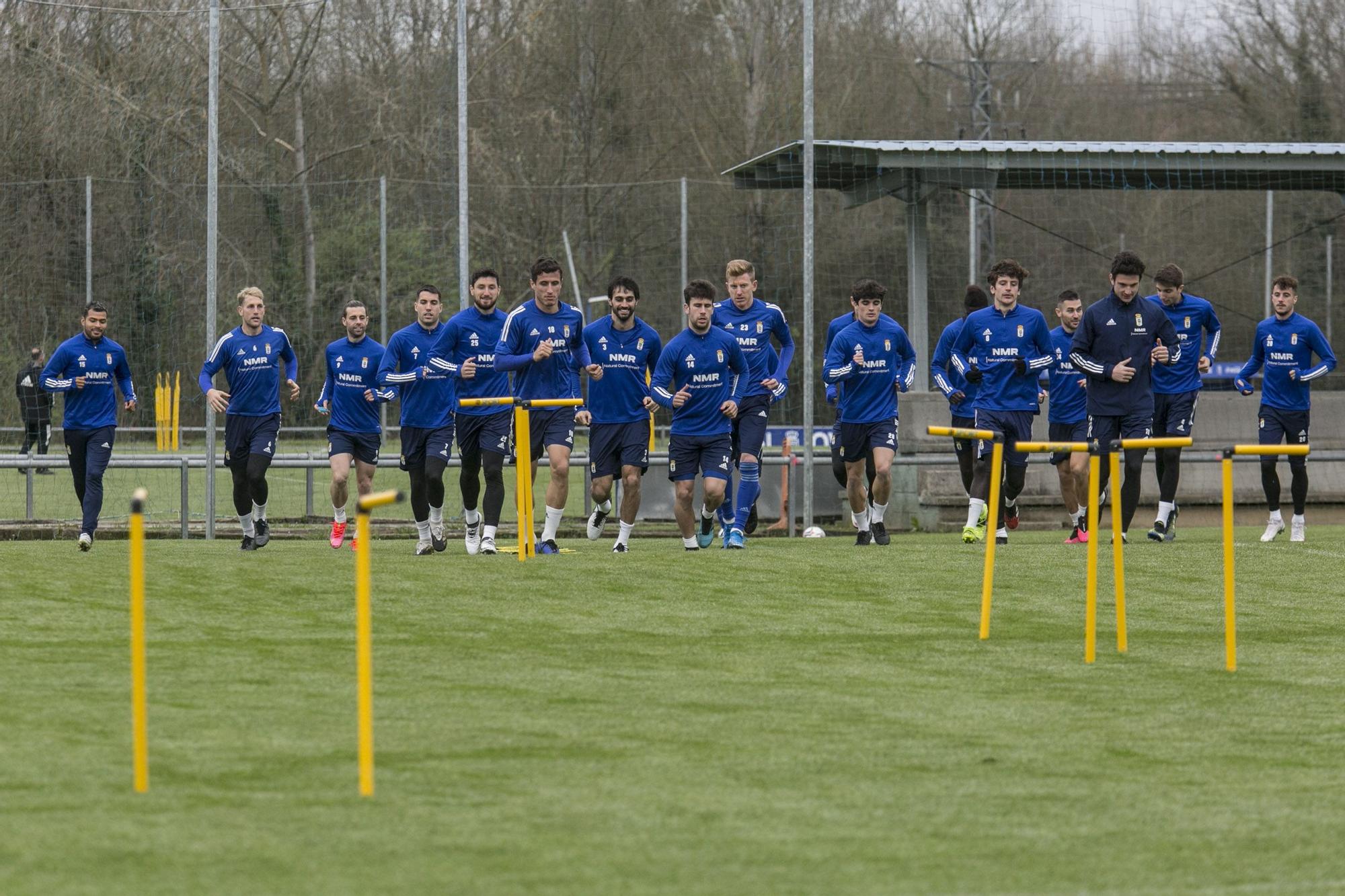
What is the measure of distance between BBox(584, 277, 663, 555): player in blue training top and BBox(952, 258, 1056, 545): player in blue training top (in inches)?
98.6

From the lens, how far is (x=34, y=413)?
23578 mm

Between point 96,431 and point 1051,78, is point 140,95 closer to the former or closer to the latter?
point 1051,78

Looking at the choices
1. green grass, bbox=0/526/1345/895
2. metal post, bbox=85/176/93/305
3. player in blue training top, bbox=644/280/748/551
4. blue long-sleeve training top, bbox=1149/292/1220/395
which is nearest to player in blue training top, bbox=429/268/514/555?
player in blue training top, bbox=644/280/748/551

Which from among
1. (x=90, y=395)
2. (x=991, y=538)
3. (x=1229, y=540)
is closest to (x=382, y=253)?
(x=90, y=395)

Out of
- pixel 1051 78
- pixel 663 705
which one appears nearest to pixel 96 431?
pixel 663 705

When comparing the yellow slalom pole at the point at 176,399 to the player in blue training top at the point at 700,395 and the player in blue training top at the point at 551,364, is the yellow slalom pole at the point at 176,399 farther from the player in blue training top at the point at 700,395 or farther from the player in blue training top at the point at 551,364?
the player in blue training top at the point at 700,395

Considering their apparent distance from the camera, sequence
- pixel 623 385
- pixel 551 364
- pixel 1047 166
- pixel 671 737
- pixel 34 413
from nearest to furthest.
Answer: pixel 671 737
pixel 551 364
pixel 623 385
pixel 1047 166
pixel 34 413

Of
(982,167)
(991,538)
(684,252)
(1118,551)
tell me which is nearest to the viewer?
(1118,551)

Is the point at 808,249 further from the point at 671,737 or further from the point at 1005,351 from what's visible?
the point at 671,737

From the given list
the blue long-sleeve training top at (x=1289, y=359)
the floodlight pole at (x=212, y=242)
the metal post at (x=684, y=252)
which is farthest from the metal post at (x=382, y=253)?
the blue long-sleeve training top at (x=1289, y=359)

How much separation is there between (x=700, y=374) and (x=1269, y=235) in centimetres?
1915

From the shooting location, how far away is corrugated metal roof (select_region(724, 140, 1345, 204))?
19.6 metres

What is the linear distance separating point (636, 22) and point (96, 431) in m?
22.3

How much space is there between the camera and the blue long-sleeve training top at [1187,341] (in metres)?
15.0
